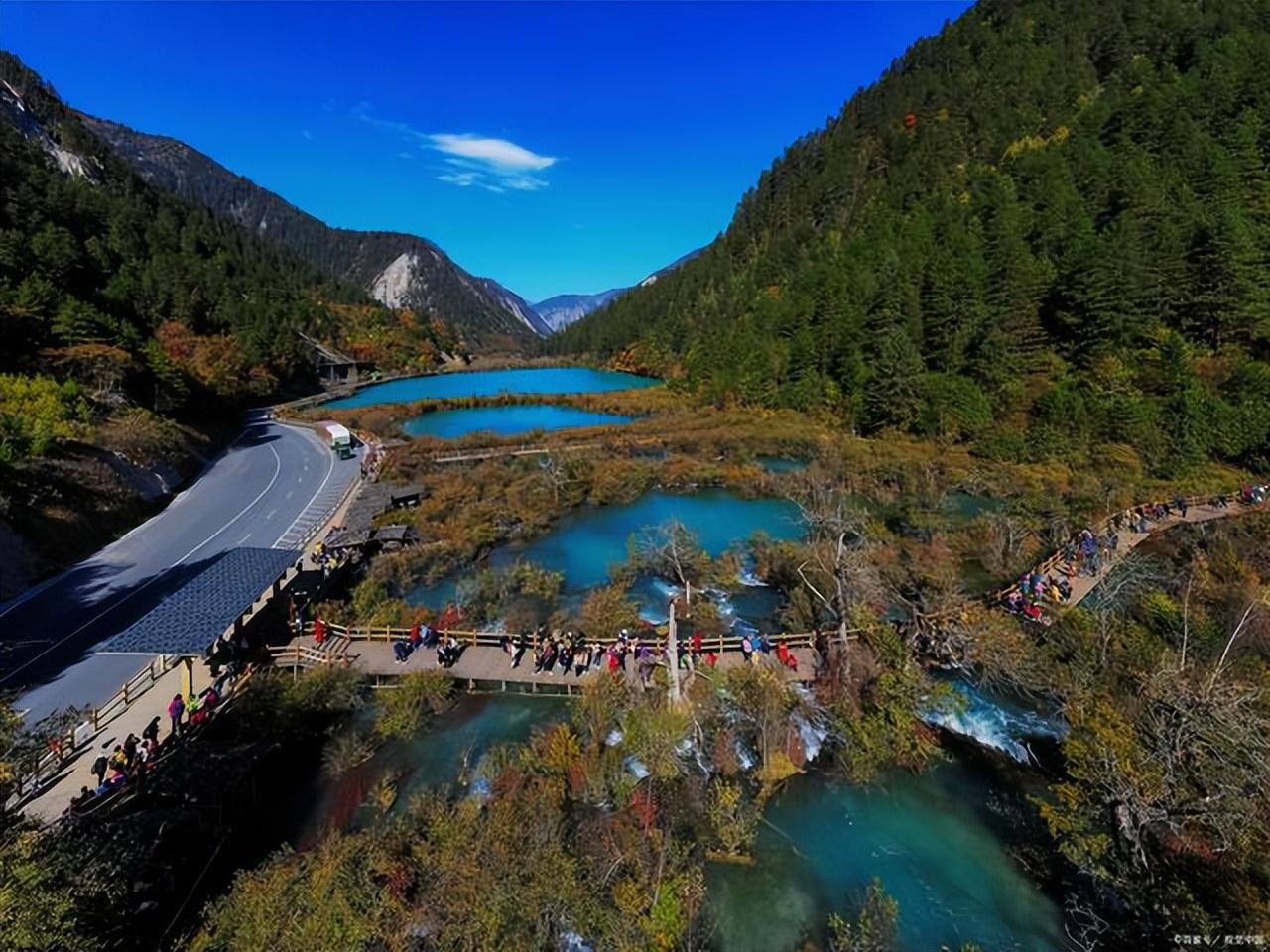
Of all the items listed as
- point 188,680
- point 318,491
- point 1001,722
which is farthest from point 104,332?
point 1001,722

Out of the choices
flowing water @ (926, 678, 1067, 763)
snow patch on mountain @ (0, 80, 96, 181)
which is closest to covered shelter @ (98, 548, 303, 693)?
flowing water @ (926, 678, 1067, 763)

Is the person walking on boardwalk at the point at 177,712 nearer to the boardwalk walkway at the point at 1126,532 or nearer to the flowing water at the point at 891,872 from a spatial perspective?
the flowing water at the point at 891,872

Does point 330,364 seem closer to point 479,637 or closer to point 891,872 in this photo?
point 479,637

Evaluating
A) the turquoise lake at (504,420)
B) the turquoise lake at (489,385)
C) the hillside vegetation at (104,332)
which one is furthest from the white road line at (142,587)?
the turquoise lake at (489,385)

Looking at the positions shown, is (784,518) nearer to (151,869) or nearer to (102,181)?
(151,869)

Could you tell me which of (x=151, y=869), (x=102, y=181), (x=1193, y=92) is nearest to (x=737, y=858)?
(x=151, y=869)

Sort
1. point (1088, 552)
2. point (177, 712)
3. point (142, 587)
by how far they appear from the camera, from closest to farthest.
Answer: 1. point (177, 712)
2. point (142, 587)
3. point (1088, 552)
